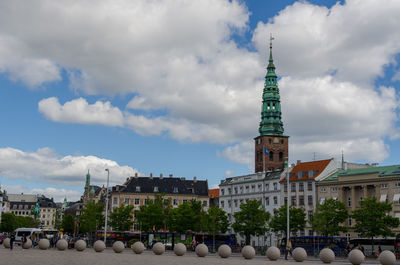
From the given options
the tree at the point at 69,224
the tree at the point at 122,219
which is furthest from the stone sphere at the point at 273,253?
the tree at the point at 69,224

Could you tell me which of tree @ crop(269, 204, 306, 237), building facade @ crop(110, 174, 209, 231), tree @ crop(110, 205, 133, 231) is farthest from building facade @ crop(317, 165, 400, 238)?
building facade @ crop(110, 174, 209, 231)

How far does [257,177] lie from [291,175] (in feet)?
33.8

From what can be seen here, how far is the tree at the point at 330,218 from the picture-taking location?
2867 inches

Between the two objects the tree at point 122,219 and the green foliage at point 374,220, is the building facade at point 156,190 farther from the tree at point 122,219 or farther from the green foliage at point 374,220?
the green foliage at point 374,220

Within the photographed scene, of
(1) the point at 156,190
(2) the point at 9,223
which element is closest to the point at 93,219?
(1) the point at 156,190

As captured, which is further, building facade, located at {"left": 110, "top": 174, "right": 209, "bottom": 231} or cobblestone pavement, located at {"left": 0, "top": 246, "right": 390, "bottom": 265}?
building facade, located at {"left": 110, "top": 174, "right": 209, "bottom": 231}

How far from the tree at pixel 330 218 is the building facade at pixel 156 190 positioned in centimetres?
4658

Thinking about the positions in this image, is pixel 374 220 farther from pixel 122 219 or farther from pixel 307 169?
pixel 122 219

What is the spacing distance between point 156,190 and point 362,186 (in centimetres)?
5409

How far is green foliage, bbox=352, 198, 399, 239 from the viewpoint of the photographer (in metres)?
64.4

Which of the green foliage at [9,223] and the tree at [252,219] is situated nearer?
the tree at [252,219]

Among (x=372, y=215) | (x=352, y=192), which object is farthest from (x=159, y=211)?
(x=372, y=215)

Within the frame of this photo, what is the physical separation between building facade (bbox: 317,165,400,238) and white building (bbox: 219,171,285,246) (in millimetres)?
12075

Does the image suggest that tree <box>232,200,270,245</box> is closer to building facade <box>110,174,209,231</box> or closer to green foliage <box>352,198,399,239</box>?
green foliage <box>352,198,399,239</box>
